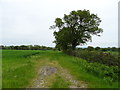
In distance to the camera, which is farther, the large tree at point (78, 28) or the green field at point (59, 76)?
the large tree at point (78, 28)

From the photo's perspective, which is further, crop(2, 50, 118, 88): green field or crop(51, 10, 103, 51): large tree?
crop(51, 10, 103, 51): large tree

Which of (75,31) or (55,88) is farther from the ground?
(75,31)

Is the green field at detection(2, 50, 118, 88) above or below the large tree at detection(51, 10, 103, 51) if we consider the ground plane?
below

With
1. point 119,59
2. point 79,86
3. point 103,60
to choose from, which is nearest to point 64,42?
point 103,60

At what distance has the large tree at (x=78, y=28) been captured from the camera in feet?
143

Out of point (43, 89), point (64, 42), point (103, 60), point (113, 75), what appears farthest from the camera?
point (64, 42)

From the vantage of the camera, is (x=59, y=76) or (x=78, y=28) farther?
(x=78, y=28)

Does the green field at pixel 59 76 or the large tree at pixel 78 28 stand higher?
the large tree at pixel 78 28

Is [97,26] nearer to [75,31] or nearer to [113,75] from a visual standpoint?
[75,31]

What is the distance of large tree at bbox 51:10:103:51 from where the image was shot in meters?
43.6

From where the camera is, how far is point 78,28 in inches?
1778

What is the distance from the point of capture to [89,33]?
45562 millimetres

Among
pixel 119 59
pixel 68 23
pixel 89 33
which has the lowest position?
pixel 119 59

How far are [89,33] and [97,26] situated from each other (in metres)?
3.12
